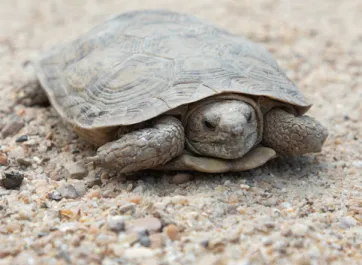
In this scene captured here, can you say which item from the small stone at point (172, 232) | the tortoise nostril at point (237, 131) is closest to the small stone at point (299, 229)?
the small stone at point (172, 232)

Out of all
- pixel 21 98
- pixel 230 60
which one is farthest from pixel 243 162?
pixel 21 98

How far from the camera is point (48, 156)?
11.0 ft

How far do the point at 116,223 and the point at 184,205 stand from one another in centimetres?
39

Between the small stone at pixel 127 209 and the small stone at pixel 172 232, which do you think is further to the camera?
the small stone at pixel 127 209

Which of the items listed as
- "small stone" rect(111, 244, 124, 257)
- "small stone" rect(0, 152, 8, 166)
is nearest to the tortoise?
"small stone" rect(0, 152, 8, 166)

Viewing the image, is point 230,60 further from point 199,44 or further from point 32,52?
point 32,52

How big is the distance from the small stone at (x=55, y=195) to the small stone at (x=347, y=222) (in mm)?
1485

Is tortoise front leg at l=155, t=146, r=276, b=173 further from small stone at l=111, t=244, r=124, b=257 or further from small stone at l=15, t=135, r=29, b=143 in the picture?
small stone at l=15, t=135, r=29, b=143

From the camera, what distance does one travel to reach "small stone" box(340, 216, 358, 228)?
2.55 metres

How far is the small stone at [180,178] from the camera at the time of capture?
297 cm

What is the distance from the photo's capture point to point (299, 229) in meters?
2.33

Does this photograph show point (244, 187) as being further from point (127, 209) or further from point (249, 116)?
point (127, 209)

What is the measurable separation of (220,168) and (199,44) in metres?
0.86

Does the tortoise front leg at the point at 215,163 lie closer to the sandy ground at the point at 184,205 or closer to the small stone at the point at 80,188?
the sandy ground at the point at 184,205
